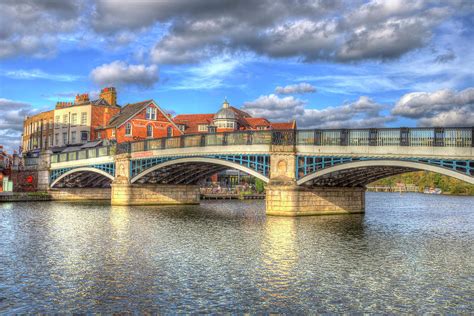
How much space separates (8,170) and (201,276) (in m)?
70.8

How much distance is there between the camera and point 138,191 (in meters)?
58.7

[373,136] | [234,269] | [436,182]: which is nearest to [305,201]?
[373,136]

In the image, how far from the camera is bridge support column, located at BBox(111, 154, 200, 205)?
5816 cm

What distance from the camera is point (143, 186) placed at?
194 feet

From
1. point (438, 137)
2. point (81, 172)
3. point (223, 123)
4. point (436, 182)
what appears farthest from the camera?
point (436, 182)

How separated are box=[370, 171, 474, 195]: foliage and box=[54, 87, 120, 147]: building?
10359cm

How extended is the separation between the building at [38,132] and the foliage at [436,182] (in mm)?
112593

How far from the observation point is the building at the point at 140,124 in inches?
3115

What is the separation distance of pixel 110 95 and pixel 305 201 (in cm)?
6256

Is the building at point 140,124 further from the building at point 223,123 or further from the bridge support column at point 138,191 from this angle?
the bridge support column at point 138,191

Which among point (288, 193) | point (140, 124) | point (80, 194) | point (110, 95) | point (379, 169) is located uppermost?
point (110, 95)

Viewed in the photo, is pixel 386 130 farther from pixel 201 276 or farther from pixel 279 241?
pixel 201 276

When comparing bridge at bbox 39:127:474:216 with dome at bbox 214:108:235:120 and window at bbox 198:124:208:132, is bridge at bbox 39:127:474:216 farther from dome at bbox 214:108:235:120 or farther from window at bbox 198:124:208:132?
window at bbox 198:124:208:132

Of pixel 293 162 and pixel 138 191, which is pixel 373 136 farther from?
pixel 138 191
